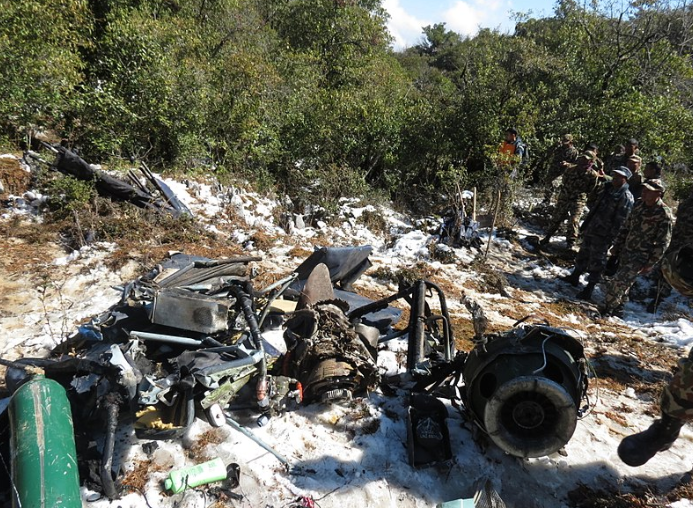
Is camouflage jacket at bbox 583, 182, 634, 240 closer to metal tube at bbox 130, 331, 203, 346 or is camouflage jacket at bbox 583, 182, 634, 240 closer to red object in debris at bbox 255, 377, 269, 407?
red object in debris at bbox 255, 377, 269, 407

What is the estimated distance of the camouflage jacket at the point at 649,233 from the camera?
4883 mm

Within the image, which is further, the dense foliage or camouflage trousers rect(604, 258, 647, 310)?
the dense foliage

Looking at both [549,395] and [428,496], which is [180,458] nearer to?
[428,496]

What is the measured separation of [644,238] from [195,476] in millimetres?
5603

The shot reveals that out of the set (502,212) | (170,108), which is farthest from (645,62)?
(170,108)

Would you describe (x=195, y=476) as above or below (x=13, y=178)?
below

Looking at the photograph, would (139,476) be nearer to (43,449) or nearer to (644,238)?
(43,449)

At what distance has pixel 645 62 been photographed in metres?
9.96

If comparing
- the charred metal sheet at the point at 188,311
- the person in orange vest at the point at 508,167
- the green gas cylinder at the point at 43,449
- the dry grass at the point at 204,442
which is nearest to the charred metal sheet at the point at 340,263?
the charred metal sheet at the point at 188,311

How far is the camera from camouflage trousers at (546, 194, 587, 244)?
7426 millimetres

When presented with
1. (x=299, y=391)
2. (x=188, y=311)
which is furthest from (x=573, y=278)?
(x=188, y=311)

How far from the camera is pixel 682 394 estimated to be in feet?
8.23

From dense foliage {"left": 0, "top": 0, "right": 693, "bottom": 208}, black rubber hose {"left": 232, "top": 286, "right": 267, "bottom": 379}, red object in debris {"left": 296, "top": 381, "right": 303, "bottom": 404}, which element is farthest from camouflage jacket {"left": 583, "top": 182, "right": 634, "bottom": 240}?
black rubber hose {"left": 232, "top": 286, "right": 267, "bottom": 379}

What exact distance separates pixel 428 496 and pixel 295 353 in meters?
1.34
